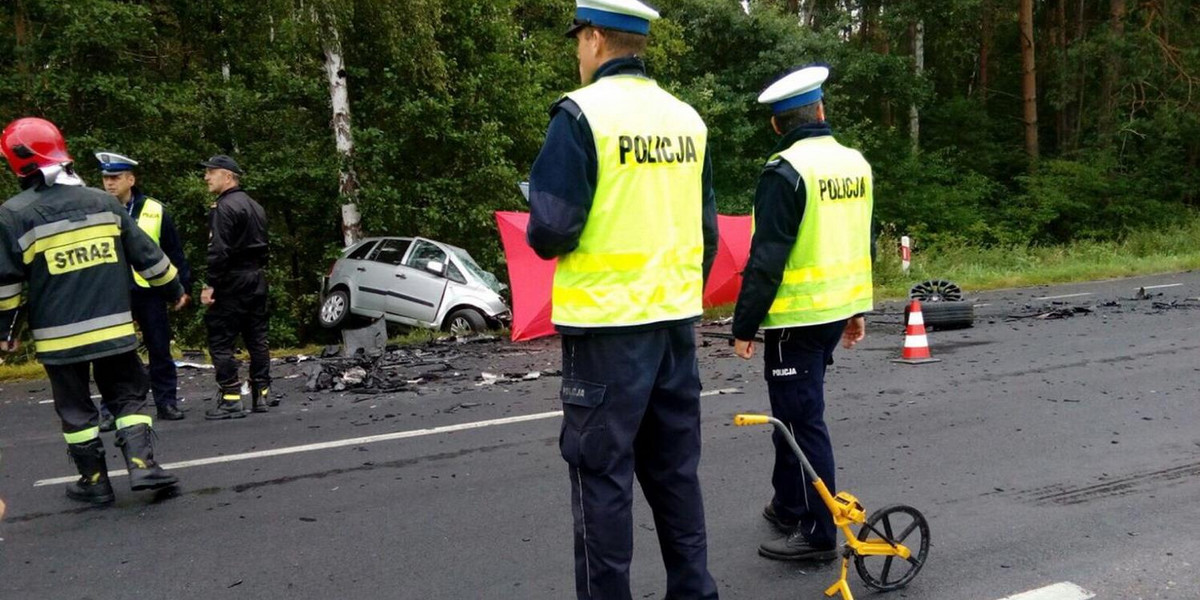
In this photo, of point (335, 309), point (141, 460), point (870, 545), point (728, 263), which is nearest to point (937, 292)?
point (728, 263)

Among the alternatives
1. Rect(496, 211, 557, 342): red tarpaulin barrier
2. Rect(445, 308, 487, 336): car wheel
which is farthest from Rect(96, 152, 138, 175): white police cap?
Rect(445, 308, 487, 336): car wheel

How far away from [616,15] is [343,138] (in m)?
13.5

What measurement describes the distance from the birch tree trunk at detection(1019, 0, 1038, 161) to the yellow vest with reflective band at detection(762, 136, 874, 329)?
26.0 m

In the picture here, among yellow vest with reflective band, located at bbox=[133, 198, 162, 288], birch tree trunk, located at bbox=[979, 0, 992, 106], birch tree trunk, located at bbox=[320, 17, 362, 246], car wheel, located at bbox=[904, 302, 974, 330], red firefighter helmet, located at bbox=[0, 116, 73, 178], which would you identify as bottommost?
car wheel, located at bbox=[904, 302, 974, 330]

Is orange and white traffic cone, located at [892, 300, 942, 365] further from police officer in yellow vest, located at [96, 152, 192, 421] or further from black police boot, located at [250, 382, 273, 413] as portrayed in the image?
police officer in yellow vest, located at [96, 152, 192, 421]

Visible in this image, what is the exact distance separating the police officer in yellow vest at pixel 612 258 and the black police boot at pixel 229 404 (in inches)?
204

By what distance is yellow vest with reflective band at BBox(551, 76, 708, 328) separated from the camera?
2680 millimetres

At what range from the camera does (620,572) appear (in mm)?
2727

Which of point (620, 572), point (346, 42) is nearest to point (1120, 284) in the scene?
point (346, 42)

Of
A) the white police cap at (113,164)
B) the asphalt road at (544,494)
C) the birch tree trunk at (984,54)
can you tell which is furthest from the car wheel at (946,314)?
the birch tree trunk at (984,54)

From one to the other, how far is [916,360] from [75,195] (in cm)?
700

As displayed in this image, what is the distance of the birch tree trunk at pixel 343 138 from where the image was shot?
1500 centimetres

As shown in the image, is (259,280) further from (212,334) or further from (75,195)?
(75,195)

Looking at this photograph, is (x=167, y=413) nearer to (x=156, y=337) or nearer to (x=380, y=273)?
(x=156, y=337)
